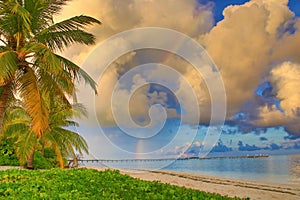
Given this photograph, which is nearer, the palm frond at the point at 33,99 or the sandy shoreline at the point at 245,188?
the palm frond at the point at 33,99

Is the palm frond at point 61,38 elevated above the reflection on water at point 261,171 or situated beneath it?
elevated above

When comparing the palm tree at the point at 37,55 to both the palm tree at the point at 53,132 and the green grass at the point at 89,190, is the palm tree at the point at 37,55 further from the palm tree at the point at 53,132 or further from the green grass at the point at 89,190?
the palm tree at the point at 53,132

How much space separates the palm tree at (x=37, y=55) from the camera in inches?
416

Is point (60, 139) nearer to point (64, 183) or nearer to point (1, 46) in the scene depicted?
point (1, 46)

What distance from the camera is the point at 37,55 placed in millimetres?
11219

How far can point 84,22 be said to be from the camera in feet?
39.6

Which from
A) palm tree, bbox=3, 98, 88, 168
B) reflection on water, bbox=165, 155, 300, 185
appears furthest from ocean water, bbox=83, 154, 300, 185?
palm tree, bbox=3, 98, 88, 168

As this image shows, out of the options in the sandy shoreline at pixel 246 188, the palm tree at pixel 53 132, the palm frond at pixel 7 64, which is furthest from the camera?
the palm tree at pixel 53 132

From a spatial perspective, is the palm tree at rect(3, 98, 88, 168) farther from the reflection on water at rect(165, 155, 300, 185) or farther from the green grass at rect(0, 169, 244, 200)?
the reflection on water at rect(165, 155, 300, 185)

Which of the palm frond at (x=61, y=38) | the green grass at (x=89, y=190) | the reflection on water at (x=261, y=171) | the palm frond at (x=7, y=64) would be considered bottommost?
the green grass at (x=89, y=190)

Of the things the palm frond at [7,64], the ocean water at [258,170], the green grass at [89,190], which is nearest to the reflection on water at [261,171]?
the ocean water at [258,170]

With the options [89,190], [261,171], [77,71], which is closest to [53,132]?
[77,71]

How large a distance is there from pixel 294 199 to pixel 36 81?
1270 cm

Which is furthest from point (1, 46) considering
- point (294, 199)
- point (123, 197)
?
point (294, 199)
